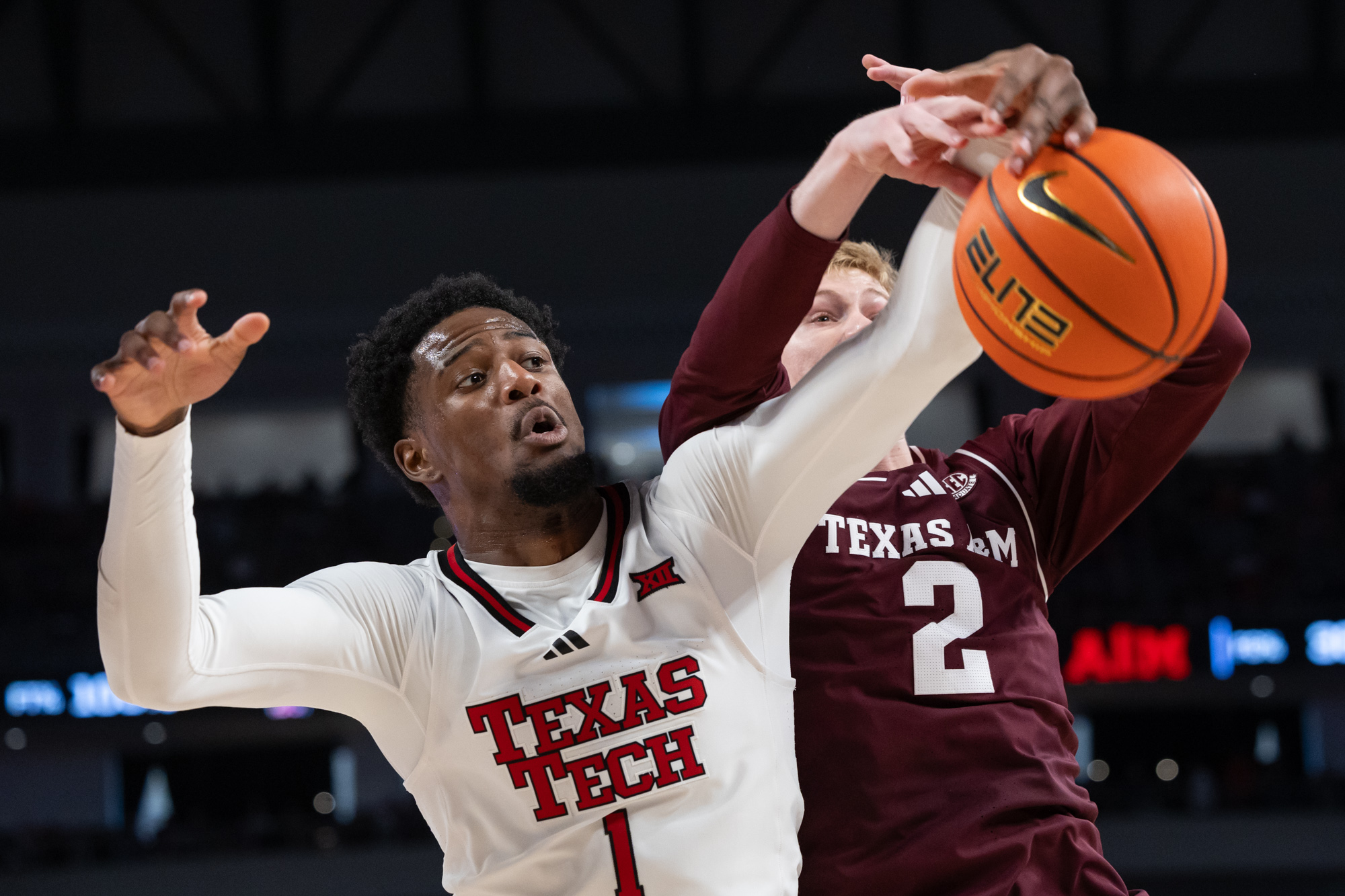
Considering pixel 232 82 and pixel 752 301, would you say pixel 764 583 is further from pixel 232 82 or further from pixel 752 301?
pixel 232 82

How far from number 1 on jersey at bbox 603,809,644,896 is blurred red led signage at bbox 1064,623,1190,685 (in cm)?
859

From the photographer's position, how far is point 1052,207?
1938 mm

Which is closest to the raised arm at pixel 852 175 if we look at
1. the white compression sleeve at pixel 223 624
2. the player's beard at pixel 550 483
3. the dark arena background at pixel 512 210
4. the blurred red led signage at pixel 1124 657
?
the player's beard at pixel 550 483

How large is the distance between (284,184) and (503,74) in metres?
2.52

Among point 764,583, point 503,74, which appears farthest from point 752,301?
point 503,74

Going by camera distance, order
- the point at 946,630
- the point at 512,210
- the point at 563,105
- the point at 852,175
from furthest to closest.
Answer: the point at 512,210
the point at 563,105
the point at 946,630
the point at 852,175

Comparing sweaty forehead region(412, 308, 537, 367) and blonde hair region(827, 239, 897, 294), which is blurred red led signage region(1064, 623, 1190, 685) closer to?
blonde hair region(827, 239, 897, 294)

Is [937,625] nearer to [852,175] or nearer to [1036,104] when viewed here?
[852,175]

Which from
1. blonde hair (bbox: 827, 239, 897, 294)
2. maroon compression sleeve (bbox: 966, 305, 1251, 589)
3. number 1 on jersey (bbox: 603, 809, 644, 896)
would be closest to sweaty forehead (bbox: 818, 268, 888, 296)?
blonde hair (bbox: 827, 239, 897, 294)

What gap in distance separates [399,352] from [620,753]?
3.39 feet

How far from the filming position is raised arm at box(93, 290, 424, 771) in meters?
2.03

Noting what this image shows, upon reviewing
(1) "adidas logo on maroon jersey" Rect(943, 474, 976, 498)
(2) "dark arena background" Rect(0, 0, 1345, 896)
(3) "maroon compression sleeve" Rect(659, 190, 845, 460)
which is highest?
(2) "dark arena background" Rect(0, 0, 1345, 896)

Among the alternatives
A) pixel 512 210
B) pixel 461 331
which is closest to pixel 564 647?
pixel 461 331

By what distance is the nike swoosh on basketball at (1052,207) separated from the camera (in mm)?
1921
